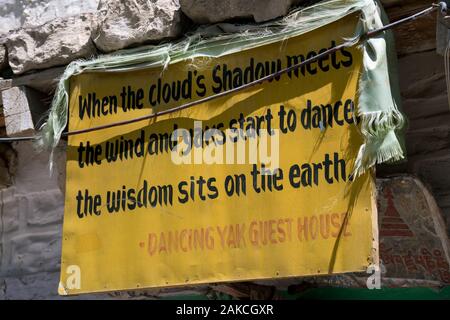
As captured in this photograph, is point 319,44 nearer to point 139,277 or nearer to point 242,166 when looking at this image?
point 242,166

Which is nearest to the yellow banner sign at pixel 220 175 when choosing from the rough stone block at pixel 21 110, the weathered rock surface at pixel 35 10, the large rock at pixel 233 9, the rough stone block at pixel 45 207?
the large rock at pixel 233 9

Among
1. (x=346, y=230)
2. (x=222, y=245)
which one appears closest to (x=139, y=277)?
(x=222, y=245)

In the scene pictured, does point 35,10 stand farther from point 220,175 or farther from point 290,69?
point 290,69

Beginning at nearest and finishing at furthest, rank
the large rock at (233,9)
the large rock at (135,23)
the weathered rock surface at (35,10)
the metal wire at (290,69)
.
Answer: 1. the metal wire at (290,69)
2. the large rock at (233,9)
3. the large rock at (135,23)
4. the weathered rock surface at (35,10)

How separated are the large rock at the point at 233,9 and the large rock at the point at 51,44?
1.77 feet

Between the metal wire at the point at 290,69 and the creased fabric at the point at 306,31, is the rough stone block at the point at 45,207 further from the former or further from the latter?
the metal wire at the point at 290,69

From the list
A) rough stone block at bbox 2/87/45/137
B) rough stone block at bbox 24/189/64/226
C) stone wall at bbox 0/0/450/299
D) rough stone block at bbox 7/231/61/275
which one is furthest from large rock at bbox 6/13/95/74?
rough stone block at bbox 7/231/61/275

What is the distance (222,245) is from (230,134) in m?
0.44

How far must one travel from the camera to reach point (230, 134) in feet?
12.1

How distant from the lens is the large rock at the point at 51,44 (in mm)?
4234

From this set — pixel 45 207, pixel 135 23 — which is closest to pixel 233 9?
pixel 135 23

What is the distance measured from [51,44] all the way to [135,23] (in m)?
0.46

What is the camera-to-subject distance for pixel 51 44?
4301mm

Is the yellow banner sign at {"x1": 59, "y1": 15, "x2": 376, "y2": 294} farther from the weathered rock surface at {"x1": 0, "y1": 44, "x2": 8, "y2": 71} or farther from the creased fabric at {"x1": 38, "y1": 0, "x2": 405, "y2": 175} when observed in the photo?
the weathered rock surface at {"x1": 0, "y1": 44, "x2": 8, "y2": 71}
